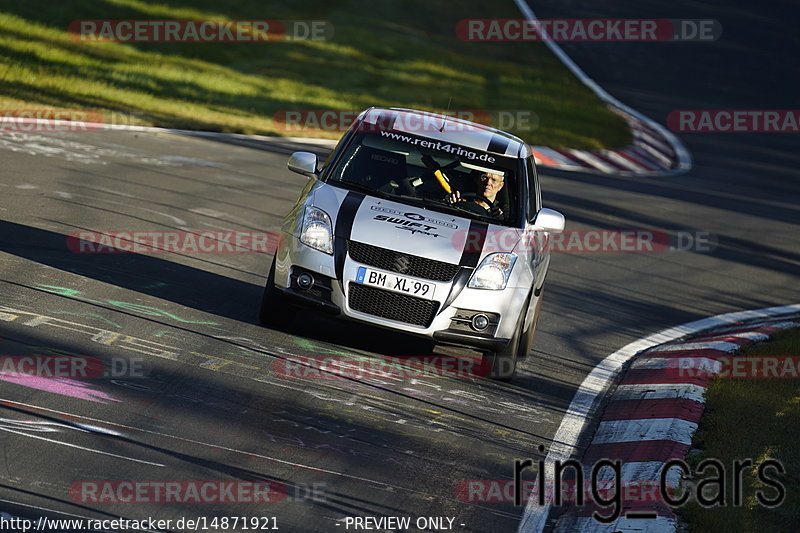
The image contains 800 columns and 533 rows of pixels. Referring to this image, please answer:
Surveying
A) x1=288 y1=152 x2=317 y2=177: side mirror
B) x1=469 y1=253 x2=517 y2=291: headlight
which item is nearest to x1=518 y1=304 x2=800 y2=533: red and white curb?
x1=469 y1=253 x2=517 y2=291: headlight

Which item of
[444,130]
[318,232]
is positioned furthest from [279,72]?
[318,232]

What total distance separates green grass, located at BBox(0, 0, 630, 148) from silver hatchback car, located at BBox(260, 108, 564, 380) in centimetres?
1074

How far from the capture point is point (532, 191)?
9633mm

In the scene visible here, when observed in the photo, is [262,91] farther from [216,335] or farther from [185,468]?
[185,468]

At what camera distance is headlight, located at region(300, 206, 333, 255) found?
27.4 feet

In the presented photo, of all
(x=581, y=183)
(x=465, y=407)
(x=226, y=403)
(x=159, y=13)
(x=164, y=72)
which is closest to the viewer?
(x=226, y=403)

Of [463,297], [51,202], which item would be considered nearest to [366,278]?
[463,297]

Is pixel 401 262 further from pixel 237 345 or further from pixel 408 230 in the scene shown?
pixel 237 345

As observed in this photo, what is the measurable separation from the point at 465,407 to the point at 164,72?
A: 18241 mm

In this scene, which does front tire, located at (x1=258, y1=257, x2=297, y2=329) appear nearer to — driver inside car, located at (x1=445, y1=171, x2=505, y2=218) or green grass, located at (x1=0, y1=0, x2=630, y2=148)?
driver inside car, located at (x1=445, y1=171, x2=505, y2=218)

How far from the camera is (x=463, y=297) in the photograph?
8.24 meters

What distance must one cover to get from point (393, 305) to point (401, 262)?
31cm

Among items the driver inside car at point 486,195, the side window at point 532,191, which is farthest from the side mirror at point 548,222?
the driver inside car at point 486,195

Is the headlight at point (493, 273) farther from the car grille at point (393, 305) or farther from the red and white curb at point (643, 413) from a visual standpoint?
the red and white curb at point (643, 413)
